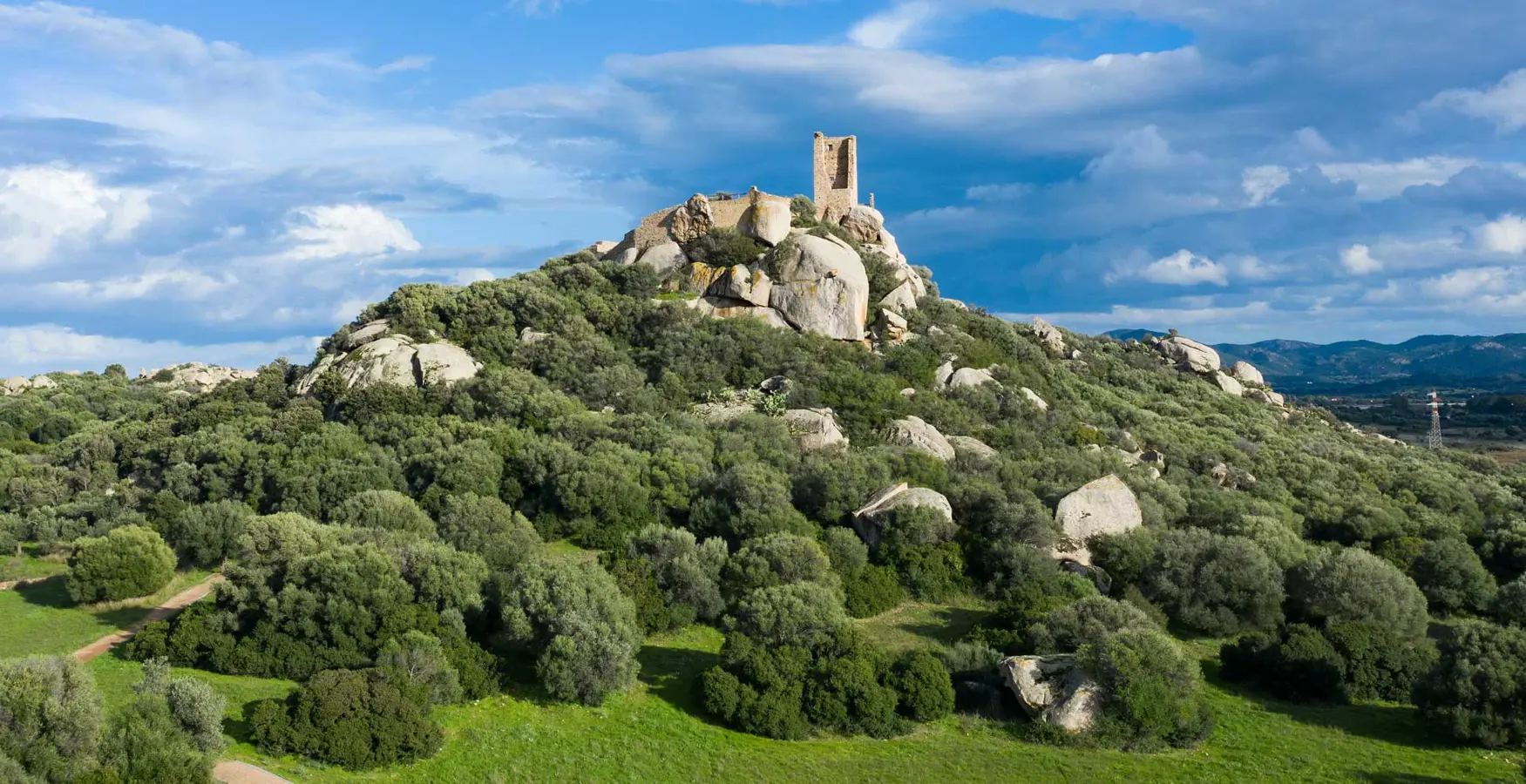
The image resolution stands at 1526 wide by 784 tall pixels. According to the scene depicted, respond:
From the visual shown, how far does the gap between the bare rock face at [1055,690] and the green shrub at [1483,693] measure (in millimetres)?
7713

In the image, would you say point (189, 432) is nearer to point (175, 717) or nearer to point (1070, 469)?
point (175, 717)

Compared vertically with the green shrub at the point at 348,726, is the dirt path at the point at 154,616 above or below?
above

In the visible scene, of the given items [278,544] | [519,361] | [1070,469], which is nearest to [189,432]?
[519,361]

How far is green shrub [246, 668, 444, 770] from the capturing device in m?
20.9

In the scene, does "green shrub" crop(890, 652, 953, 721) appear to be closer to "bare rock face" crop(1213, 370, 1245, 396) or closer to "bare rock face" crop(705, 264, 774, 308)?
"bare rock face" crop(705, 264, 774, 308)

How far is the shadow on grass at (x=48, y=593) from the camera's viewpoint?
31.8 meters

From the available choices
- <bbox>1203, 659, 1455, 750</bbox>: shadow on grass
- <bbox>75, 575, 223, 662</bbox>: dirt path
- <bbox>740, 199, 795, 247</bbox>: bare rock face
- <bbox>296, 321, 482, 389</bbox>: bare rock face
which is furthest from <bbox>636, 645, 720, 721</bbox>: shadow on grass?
<bbox>740, 199, 795, 247</bbox>: bare rock face

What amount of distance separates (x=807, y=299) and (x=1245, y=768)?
34098mm

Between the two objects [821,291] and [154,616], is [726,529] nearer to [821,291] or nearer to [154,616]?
[154,616]

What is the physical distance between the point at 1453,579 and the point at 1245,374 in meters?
39.0

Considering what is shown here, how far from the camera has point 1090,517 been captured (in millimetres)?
35656

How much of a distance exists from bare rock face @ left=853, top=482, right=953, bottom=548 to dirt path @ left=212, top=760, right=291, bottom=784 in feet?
66.6

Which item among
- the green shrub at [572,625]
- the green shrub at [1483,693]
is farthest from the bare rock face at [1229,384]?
the green shrub at [572,625]

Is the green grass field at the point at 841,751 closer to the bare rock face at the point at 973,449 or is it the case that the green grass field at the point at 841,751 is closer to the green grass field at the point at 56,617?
the green grass field at the point at 56,617
